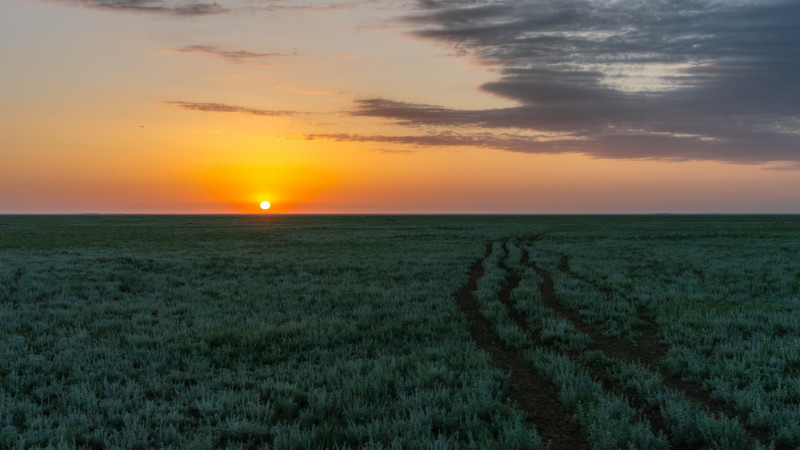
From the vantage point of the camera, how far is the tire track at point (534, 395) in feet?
20.2

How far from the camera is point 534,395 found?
24.8ft

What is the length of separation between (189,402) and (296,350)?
9.84ft

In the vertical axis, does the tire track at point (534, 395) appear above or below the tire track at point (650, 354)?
below

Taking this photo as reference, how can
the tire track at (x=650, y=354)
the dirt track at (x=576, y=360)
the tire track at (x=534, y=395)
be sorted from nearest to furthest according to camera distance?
the tire track at (x=534, y=395)
the dirt track at (x=576, y=360)
the tire track at (x=650, y=354)

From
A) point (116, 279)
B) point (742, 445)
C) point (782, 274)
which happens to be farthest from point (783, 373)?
point (116, 279)

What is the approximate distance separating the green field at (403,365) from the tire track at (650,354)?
1.8 inches

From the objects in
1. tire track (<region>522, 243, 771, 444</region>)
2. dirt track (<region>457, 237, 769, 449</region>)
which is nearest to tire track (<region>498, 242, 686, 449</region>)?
dirt track (<region>457, 237, 769, 449</region>)

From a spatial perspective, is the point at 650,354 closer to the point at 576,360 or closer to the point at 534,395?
the point at 576,360

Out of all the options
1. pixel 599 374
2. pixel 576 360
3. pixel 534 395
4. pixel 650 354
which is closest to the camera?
pixel 534 395

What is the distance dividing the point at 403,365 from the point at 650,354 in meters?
4.89

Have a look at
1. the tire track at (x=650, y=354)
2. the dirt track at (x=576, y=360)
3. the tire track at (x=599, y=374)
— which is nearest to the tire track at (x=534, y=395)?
the dirt track at (x=576, y=360)

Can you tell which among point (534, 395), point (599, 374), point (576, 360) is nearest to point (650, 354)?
point (576, 360)

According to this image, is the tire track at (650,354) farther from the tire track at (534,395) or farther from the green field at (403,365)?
the tire track at (534,395)

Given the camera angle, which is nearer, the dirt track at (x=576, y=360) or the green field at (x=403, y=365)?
the green field at (x=403, y=365)
